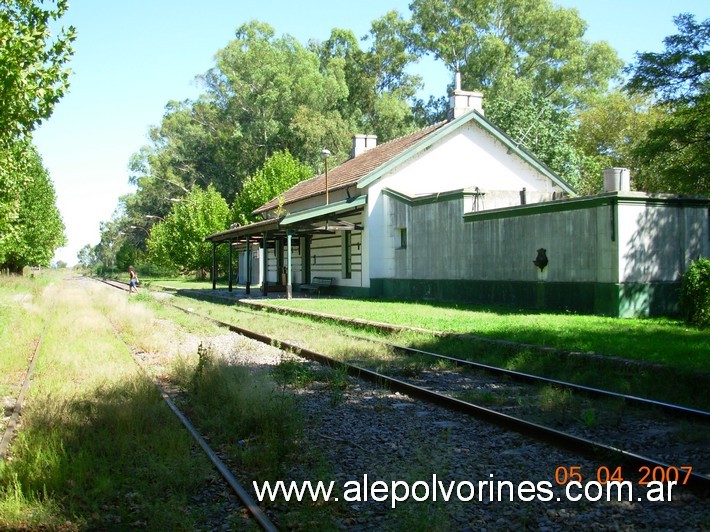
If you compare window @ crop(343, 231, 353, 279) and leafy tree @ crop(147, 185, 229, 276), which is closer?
window @ crop(343, 231, 353, 279)

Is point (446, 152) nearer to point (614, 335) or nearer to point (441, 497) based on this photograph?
point (614, 335)

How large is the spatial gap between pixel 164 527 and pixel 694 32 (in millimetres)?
21129

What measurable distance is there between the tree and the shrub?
957 cm

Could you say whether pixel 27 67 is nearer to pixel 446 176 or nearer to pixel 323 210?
pixel 323 210

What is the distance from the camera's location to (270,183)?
139 ft

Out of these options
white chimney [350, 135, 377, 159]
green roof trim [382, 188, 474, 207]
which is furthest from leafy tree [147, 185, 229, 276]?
green roof trim [382, 188, 474, 207]

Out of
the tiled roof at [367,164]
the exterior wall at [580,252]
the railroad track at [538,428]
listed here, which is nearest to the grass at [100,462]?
the railroad track at [538,428]

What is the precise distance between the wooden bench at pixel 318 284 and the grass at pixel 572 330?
8.76m

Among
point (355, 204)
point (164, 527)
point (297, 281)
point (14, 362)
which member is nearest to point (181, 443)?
point (164, 527)

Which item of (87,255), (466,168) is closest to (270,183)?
(466,168)

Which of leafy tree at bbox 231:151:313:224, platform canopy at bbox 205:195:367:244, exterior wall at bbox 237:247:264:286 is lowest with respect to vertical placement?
exterior wall at bbox 237:247:264:286

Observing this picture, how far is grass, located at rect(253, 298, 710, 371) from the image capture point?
962 cm

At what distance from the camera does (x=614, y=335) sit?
1150 centimetres

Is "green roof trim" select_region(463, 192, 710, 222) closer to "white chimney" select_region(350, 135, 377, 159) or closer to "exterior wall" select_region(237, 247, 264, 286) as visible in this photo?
"white chimney" select_region(350, 135, 377, 159)
